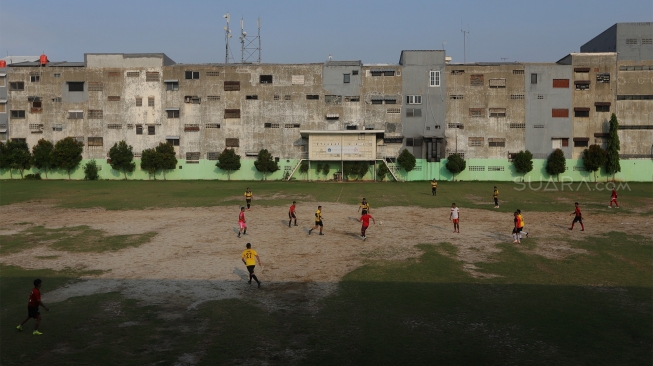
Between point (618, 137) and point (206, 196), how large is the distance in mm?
52920

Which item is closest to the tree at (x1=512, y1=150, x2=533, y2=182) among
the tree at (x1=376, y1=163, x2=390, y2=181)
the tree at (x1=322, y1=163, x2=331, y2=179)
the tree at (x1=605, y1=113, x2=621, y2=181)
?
the tree at (x1=605, y1=113, x2=621, y2=181)

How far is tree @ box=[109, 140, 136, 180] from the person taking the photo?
68938 mm

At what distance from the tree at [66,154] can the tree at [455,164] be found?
48.2 metres

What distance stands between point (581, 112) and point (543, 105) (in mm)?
4895

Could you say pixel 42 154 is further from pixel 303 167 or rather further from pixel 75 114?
pixel 303 167

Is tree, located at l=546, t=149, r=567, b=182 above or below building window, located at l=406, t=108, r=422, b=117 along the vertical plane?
below

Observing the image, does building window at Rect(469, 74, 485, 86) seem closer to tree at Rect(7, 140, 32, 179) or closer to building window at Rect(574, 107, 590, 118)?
building window at Rect(574, 107, 590, 118)

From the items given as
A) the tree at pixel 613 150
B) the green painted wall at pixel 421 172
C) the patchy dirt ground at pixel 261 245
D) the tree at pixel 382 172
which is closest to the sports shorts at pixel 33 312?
the patchy dirt ground at pixel 261 245

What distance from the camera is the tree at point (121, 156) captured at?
68938mm

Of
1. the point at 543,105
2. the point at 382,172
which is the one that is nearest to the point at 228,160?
the point at 382,172

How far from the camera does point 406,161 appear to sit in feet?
223

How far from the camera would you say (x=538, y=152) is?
70.3 metres

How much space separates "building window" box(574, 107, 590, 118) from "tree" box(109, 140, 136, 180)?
192ft

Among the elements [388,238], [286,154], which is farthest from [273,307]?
[286,154]
